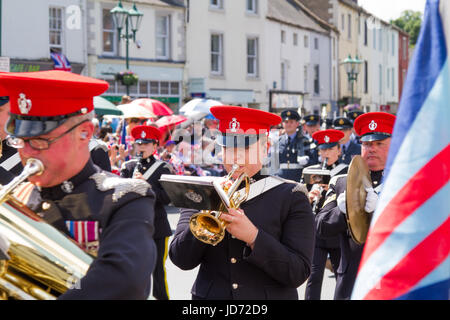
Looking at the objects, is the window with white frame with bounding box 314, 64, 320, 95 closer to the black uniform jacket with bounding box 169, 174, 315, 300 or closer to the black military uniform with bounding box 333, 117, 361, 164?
the black military uniform with bounding box 333, 117, 361, 164

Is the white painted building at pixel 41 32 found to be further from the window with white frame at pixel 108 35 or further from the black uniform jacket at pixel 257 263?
the black uniform jacket at pixel 257 263

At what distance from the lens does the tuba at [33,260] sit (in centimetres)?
245

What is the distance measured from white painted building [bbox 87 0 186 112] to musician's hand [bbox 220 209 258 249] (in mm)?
23519

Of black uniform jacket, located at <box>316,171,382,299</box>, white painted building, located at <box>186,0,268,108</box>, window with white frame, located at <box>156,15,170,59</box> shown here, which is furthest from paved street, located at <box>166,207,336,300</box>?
white painted building, located at <box>186,0,268,108</box>

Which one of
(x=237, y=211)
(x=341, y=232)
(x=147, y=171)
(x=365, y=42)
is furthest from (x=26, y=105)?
(x=365, y=42)

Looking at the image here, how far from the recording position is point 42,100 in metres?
2.62

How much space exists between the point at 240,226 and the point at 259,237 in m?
0.16

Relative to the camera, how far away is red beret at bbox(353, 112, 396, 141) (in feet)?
17.8

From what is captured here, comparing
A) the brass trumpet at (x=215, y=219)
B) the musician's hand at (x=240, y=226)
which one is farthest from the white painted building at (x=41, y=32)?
the musician's hand at (x=240, y=226)

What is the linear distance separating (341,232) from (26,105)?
3.27 meters

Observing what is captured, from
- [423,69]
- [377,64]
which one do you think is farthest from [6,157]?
[377,64]

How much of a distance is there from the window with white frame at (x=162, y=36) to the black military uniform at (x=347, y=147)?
17.9 metres

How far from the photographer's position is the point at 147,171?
9023 millimetres

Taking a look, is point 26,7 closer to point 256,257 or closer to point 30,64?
point 30,64
